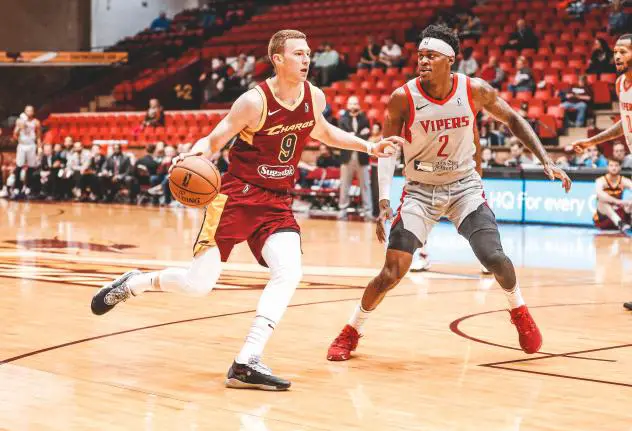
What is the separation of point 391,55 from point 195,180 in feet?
56.1

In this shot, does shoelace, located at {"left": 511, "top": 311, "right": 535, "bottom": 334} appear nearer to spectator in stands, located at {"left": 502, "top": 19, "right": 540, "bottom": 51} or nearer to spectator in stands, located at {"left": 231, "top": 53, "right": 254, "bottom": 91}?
spectator in stands, located at {"left": 502, "top": 19, "right": 540, "bottom": 51}

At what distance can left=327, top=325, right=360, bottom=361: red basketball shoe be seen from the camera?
5723 mm

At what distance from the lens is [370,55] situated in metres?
22.3

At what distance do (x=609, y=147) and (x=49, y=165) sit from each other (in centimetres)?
1233

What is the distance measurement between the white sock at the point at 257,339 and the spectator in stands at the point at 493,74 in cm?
1464

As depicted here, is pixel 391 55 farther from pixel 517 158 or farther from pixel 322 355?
pixel 322 355

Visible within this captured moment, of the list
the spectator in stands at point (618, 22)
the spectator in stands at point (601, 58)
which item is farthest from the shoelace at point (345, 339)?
the spectator in stands at point (618, 22)

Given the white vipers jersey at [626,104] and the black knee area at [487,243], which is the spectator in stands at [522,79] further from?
the black knee area at [487,243]

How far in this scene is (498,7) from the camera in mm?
22094

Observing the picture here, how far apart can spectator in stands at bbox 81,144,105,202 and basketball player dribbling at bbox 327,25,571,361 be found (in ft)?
55.4

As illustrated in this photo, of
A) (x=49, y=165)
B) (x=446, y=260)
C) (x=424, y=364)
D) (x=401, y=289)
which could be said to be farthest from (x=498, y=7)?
(x=424, y=364)

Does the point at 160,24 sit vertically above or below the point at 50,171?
above

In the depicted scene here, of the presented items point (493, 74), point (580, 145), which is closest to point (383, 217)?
point (580, 145)

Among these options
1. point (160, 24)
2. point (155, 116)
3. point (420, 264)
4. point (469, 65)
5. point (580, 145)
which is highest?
point (160, 24)
